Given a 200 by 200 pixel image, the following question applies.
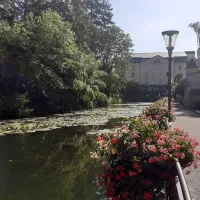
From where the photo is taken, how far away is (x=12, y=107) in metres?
21.5

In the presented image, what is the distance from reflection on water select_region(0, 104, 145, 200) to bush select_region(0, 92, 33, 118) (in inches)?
351

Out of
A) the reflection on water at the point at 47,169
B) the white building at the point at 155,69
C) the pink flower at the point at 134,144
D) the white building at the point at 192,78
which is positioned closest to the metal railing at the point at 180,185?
the pink flower at the point at 134,144

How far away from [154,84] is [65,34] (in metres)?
65.7

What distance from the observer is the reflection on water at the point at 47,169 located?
20.3 ft

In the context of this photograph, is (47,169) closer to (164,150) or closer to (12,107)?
(164,150)

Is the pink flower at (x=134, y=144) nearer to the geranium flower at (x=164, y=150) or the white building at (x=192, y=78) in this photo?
the geranium flower at (x=164, y=150)

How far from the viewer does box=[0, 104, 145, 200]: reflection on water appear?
20.3 ft

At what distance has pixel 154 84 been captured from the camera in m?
87.8

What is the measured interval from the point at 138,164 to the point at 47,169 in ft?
15.8

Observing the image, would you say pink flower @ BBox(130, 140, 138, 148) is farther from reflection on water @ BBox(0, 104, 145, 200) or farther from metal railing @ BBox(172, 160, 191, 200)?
reflection on water @ BBox(0, 104, 145, 200)

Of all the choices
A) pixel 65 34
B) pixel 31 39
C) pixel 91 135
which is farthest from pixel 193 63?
pixel 91 135

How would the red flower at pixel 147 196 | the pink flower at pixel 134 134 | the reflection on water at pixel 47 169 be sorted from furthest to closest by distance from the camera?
the reflection on water at pixel 47 169
the pink flower at pixel 134 134
the red flower at pixel 147 196

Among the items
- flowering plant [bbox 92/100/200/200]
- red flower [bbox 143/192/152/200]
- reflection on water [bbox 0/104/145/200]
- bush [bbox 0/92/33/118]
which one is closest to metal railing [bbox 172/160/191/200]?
flowering plant [bbox 92/100/200/200]

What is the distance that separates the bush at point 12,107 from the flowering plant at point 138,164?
18534mm
